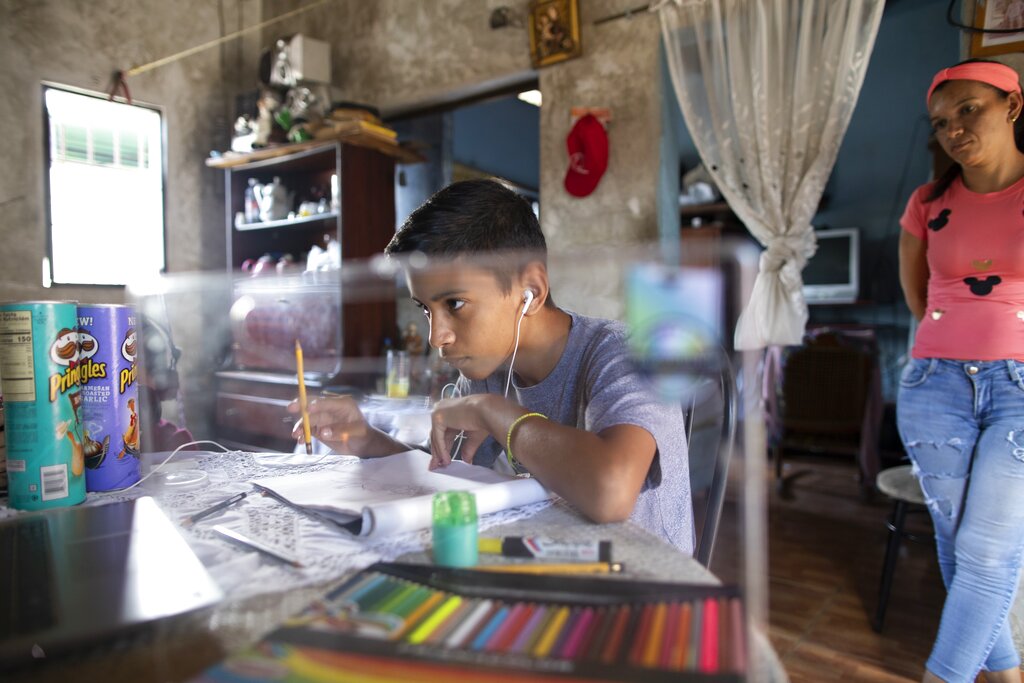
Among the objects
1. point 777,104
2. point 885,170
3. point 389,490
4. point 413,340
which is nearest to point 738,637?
point 389,490

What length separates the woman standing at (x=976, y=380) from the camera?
1395mm

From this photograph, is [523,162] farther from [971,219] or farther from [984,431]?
[984,431]

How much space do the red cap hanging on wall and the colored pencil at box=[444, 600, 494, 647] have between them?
2437 mm

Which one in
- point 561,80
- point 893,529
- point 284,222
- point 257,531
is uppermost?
point 561,80

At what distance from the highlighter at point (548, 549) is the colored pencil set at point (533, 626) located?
57 millimetres

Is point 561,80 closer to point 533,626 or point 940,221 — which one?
point 940,221

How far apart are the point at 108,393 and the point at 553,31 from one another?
260 centimetres

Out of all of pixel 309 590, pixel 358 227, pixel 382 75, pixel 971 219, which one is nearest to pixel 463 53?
pixel 382 75

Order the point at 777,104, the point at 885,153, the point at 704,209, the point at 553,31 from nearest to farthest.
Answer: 1. the point at 777,104
2. the point at 553,31
3. the point at 885,153
4. the point at 704,209

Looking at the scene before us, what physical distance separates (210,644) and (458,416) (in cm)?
44

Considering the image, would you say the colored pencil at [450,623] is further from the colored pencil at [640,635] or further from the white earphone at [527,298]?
the white earphone at [527,298]

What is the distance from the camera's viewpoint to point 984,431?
4.68 feet

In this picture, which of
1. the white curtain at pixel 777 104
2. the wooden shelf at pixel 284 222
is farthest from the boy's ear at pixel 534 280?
the wooden shelf at pixel 284 222

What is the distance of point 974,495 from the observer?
4.68 ft
